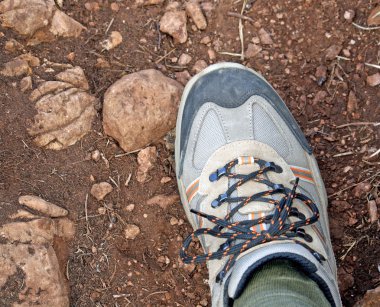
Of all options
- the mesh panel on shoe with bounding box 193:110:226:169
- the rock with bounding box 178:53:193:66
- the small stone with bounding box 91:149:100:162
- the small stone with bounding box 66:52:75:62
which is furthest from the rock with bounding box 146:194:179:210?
the small stone with bounding box 66:52:75:62

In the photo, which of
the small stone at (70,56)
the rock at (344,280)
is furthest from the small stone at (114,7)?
the rock at (344,280)

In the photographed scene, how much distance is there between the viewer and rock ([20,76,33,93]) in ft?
8.00

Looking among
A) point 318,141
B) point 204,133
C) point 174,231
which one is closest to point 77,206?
point 174,231

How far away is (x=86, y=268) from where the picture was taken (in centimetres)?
242

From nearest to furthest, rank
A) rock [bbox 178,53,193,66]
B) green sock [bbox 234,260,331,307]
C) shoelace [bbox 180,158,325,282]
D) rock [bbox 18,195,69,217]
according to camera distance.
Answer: green sock [bbox 234,260,331,307] < shoelace [bbox 180,158,325,282] < rock [bbox 18,195,69,217] < rock [bbox 178,53,193,66]

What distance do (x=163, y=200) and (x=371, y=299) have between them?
3.14ft

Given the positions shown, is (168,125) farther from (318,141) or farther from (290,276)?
(290,276)

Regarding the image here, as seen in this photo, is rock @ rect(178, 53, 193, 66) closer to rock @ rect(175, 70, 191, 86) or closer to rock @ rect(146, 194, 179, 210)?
rock @ rect(175, 70, 191, 86)

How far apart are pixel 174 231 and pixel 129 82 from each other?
68 centimetres

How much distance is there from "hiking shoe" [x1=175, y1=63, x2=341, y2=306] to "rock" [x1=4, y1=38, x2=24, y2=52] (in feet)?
2.48

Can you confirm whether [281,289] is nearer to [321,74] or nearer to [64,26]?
[321,74]

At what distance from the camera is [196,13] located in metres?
2.67

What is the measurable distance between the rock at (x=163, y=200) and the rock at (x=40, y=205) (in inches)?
15.8

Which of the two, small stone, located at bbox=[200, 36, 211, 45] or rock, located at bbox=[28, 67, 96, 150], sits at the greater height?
small stone, located at bbox=[200, 36, 211, 45]
